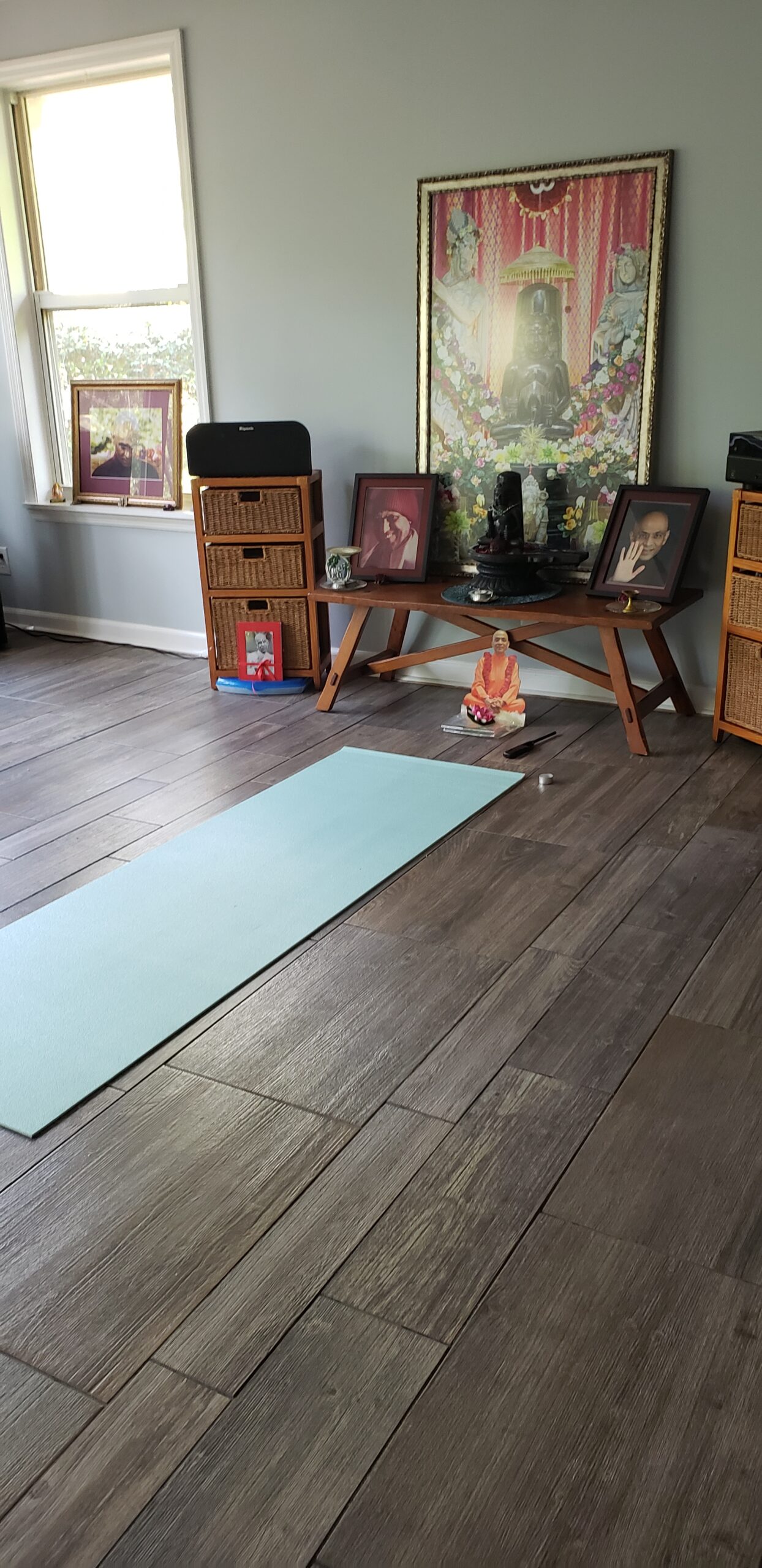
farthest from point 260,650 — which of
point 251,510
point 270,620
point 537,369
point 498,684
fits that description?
point 537,369

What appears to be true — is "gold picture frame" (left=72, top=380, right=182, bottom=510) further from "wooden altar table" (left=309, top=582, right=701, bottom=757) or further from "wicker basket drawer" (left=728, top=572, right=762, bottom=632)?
"wicker basket drawer" (left=728, top=572, right=762, bottom=632)

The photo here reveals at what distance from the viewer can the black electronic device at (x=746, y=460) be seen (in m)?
3.22

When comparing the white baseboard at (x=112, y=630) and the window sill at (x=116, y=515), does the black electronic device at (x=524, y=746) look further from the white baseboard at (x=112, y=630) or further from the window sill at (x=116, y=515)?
the window sill at (x=116, y=515)

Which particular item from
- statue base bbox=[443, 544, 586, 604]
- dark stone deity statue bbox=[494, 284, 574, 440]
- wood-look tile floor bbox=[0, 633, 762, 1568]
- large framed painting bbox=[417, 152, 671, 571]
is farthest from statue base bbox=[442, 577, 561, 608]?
wood-look tile floor bbox=[0, 633, 762, 1568]

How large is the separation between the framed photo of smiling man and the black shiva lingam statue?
185mm

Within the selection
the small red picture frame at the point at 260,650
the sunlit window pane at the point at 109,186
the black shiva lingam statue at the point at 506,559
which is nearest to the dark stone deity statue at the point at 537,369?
the black shiva lingam statue at the point at 506,559

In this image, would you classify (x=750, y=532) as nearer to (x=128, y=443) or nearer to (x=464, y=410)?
(x=464, y=410)

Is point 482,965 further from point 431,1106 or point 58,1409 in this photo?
point 58,1409

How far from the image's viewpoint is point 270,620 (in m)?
4.22

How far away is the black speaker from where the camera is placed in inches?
157

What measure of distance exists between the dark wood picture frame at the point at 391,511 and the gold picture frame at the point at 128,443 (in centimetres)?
94

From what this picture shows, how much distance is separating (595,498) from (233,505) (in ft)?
4.05

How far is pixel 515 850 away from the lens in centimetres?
290

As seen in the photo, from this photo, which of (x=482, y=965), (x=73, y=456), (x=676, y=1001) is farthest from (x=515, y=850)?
(x=73, y=456)
